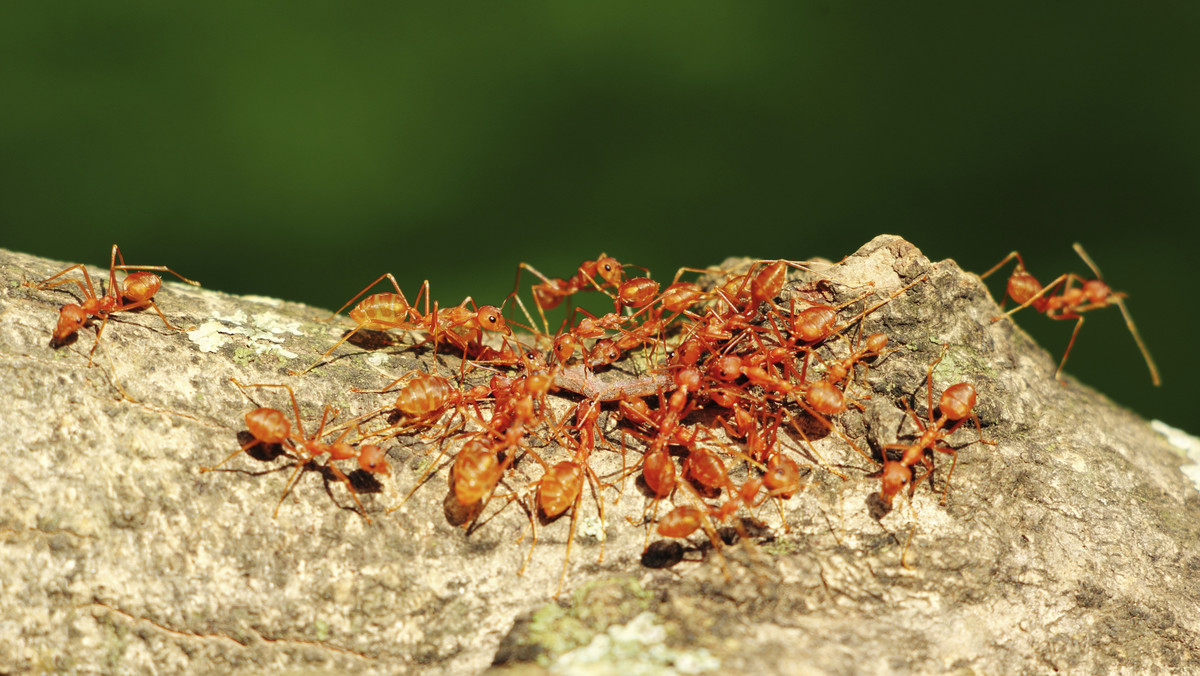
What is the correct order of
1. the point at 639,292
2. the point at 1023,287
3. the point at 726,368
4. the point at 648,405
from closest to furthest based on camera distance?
the point at 726,368 < the point at 648,405 < the point at 639,292 < the point at 1023,287

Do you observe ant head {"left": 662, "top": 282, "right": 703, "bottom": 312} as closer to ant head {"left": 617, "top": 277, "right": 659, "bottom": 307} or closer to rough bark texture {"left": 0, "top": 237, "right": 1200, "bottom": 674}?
ant head {"left": 617, "top": 277, "right": 659, "bottom": 307}

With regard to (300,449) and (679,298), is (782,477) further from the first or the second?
(300,449)

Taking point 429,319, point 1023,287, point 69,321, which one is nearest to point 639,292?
point 429,319

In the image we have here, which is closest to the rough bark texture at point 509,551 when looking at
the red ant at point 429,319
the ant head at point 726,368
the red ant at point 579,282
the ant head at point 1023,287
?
the red ant at point 429,319

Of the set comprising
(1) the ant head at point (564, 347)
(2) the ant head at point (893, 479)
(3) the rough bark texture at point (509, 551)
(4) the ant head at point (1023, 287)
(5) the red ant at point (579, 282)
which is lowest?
(3) the rough bark texture at point (509, 551)

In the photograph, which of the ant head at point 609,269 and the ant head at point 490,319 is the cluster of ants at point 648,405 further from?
the ant head at point 609,269

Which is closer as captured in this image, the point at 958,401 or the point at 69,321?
the point at 69,321

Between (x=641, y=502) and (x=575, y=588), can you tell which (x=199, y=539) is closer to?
(x=575, y=588)
